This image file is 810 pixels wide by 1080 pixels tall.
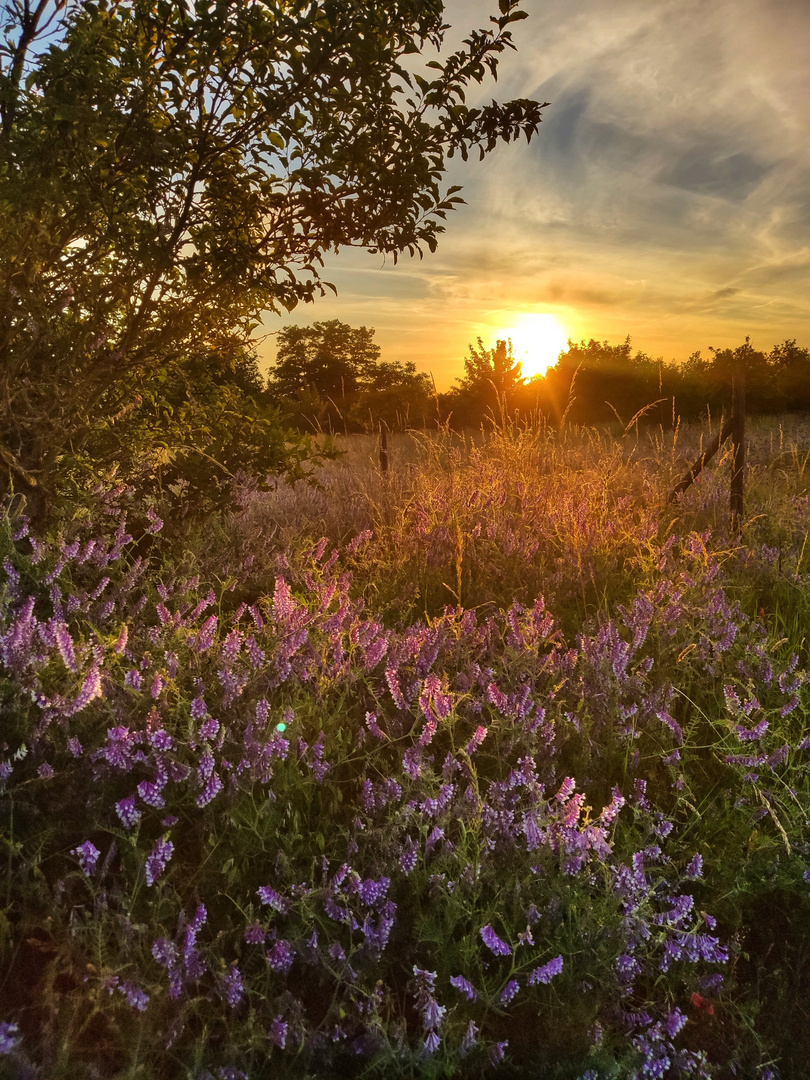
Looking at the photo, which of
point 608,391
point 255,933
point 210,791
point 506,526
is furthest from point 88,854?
point 608,391

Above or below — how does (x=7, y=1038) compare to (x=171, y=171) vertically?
below

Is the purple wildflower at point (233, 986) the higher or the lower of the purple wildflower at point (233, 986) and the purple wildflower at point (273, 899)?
the lower

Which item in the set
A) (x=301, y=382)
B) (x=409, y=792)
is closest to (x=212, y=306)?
(x=409, y=792)

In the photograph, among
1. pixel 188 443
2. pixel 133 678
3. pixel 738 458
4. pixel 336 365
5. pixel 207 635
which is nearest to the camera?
pixel 133 678

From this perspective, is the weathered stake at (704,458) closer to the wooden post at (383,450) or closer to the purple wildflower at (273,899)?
the wooden post at (383,450)

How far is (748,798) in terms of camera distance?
2363 millimetres

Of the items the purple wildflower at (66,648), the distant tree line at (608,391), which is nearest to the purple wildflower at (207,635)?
the purple wildflower at (66,648)

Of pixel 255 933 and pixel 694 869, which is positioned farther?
pixel 694 869

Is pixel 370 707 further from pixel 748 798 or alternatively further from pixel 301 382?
pixel 301 382

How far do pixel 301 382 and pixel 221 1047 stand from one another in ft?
109

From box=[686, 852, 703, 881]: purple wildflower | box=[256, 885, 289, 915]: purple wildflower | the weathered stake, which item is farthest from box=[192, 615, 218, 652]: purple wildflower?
the weathered stake

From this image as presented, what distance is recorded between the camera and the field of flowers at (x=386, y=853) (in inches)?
62.8

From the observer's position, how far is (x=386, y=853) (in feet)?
6.19

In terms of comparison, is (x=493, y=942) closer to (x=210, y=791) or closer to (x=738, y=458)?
(x=210, y=791)
